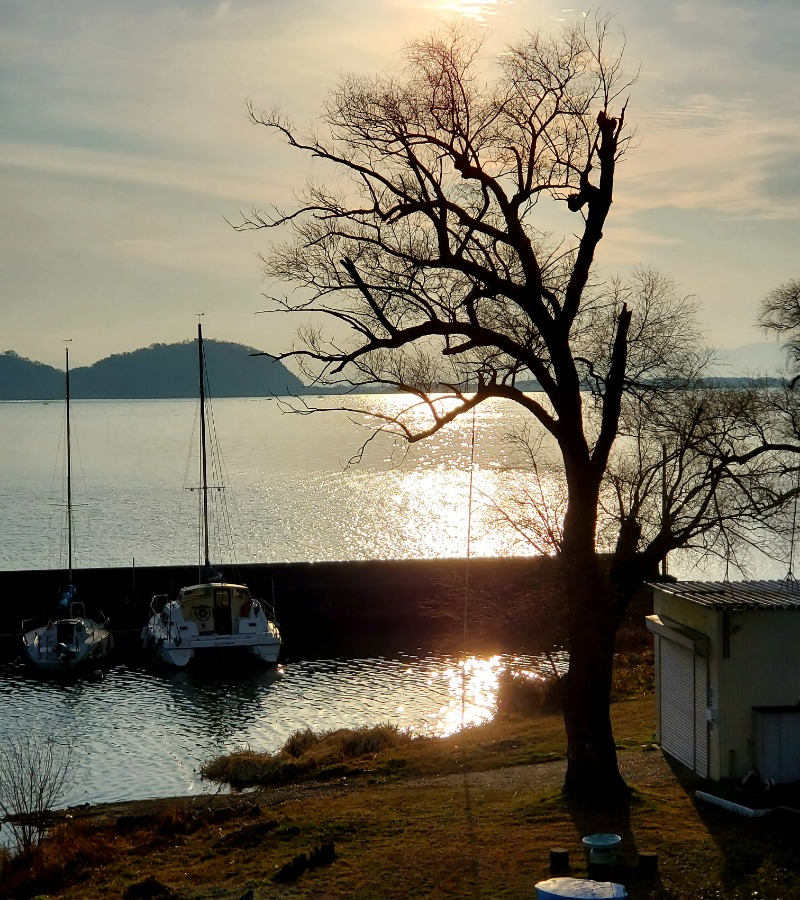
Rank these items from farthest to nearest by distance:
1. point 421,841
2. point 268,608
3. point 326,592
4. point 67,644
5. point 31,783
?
point 326,592
point 268,608
point 67,644
point 31,783
point 421,841

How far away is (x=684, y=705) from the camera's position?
1952cm

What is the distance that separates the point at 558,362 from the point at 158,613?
36.4 metres

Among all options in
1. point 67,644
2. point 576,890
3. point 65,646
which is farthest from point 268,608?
point 576,890

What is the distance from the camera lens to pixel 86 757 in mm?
31750

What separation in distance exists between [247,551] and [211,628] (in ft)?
97.8

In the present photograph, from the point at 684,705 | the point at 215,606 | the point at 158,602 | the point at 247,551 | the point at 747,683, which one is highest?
the point at 747,683

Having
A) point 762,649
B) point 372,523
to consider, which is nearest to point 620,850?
point 762,649

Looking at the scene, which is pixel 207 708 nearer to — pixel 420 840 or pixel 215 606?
pixel 215 606

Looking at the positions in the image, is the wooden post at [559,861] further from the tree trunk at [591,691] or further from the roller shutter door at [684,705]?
the roller shutter door at [684,705]

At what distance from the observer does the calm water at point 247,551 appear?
112ft

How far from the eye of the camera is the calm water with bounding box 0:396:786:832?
34281 mm

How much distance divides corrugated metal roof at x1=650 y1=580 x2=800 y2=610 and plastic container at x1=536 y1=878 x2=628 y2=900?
6982mm

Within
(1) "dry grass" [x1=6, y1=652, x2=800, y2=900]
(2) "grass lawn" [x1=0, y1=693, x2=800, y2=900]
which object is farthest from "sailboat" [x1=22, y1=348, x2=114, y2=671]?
(2) "grass lawn" [x1=0, y1=693, x2=800, y2=900]

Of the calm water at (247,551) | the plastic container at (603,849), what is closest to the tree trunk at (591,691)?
the plastic container at (603,849)
